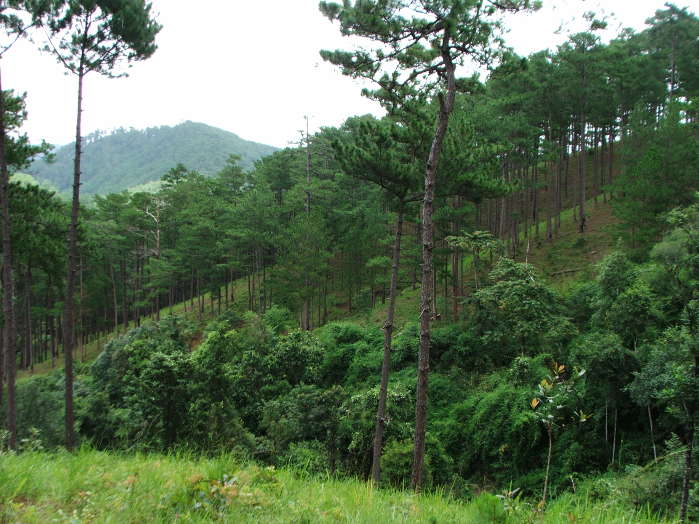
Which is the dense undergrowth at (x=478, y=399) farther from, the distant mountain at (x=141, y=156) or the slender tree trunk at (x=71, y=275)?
the distant mountain at (x=141, y=156)

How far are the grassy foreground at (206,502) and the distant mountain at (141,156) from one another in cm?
14073

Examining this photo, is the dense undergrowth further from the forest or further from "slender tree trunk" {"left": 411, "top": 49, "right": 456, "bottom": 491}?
"slender tree trunk" {"left": 411, "top": 49, "right": 456, "bottom": 491}

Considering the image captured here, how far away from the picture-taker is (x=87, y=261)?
35.9m

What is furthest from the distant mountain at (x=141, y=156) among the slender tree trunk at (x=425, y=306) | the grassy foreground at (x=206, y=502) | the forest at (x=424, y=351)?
the grassy foreground at (x=206, y=502)

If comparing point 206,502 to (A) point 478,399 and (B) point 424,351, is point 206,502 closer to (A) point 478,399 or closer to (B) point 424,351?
(B) point 424,351

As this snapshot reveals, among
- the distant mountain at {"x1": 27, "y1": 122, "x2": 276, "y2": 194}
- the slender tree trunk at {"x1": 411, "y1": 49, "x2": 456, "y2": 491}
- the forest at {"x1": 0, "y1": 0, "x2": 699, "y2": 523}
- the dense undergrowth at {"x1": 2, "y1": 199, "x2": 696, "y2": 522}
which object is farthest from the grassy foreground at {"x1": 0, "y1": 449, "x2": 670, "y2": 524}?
the distant mountain at {"x1": 27, "y1": 122, "x2": 276, "y2": 194}

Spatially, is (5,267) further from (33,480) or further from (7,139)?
(33,480)

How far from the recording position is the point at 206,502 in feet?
9.24

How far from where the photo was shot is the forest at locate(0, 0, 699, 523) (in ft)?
11.4

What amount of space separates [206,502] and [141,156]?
198 meters

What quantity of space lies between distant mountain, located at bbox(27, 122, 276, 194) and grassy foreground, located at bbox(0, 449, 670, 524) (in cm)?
14073

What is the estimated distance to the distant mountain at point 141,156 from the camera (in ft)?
504

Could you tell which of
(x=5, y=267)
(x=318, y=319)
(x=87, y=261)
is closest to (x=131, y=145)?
(x=87, y=261)

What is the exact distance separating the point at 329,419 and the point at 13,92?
1407 cm
